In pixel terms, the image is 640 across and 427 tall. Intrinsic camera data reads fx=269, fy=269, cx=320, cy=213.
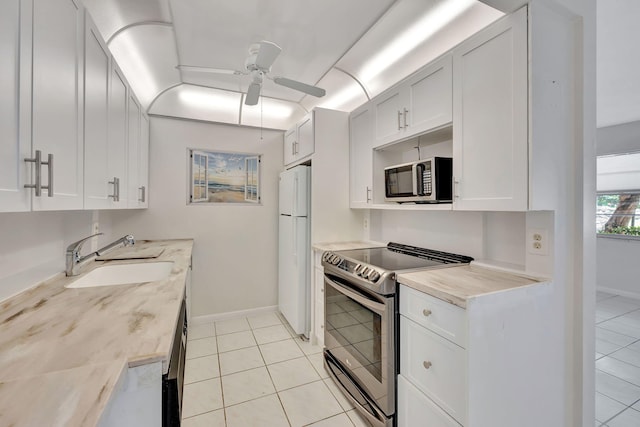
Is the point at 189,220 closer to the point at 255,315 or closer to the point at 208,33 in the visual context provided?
the point at 255,315

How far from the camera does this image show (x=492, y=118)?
1438mm

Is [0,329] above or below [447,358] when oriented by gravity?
above

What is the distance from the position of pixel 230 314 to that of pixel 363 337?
6.80 feet

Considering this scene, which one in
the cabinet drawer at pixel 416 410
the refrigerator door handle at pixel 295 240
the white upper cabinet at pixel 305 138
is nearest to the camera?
the cabinet drawer at pixel 416 410

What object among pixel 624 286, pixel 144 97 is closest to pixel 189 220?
pixel 144 97

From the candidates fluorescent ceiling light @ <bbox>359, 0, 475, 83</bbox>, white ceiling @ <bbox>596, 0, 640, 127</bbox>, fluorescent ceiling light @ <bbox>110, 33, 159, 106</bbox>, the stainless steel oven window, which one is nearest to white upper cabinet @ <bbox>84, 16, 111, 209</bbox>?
fluorescent ceiling light @ <bbox>110, 33, 159, 106</bbox>

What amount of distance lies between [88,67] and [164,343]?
129cm

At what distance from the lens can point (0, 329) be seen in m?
0.93

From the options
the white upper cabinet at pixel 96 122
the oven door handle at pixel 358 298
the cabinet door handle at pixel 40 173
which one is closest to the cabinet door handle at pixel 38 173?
the cabinet door handle at pixel 40 173

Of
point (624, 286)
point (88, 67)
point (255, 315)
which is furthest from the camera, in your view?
point (624, 286)

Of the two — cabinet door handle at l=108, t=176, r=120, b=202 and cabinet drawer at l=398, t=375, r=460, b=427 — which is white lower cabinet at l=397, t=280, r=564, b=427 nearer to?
cabinet drawer at l=398, t=375, r=460, b=427

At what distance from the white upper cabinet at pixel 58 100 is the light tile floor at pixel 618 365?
3185mm

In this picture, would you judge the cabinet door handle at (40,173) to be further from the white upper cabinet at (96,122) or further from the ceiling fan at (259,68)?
the ceiling fan at (259,68)

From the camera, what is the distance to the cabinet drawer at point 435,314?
3.91 feet
